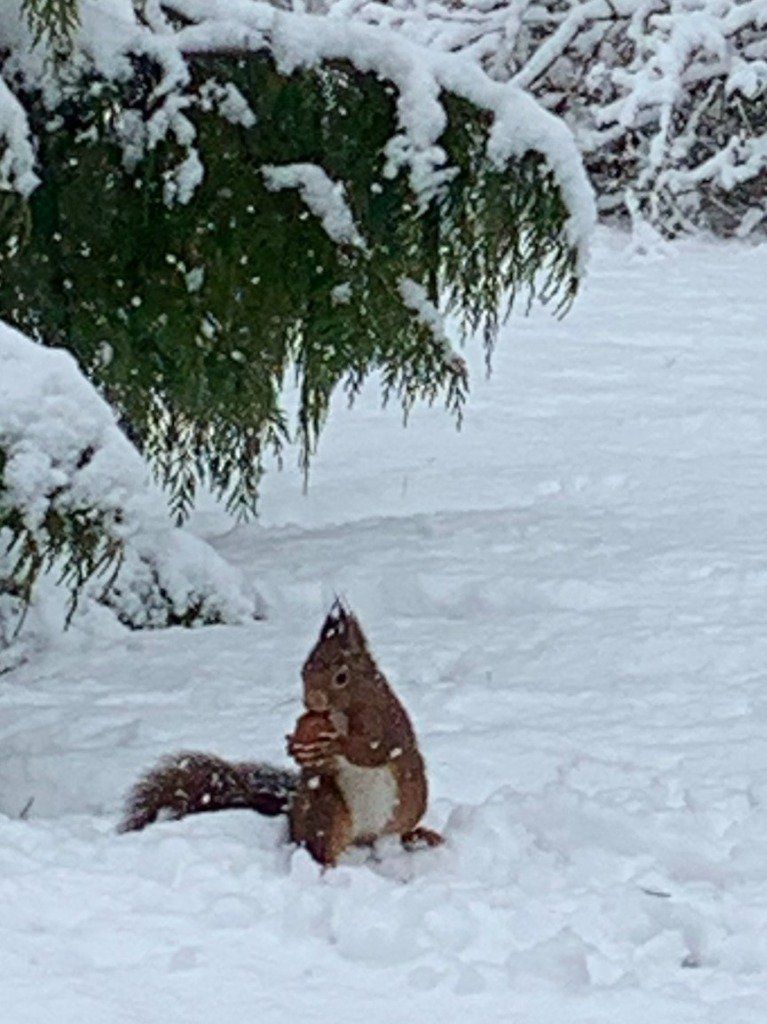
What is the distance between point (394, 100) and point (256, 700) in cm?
117

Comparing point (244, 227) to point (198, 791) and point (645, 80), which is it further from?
point (645, 80)

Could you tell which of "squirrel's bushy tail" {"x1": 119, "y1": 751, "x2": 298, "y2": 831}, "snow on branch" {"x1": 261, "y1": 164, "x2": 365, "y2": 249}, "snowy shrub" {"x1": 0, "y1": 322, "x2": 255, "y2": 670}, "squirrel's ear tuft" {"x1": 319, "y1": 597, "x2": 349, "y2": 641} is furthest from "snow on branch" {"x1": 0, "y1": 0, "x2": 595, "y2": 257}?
"squirrel's ear tuft" {"x1": 319, "y1": 597, "x2": 349, "y2": 641}

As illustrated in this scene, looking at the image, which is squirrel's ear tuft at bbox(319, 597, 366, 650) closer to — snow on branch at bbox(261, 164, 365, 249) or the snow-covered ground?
the snow-covered ground

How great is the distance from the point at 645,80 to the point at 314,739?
22.5ft

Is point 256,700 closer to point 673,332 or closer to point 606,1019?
point 606,1019

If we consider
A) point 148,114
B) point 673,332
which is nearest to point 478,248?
point 148,114

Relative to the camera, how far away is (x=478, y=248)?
13.4ft

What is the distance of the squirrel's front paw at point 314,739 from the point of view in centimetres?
257

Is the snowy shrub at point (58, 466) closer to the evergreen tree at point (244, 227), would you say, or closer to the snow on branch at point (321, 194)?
the evergreen tree at point (244, 227)

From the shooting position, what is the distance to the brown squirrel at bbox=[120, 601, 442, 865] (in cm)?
258

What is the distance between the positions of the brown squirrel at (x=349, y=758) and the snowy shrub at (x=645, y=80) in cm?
662

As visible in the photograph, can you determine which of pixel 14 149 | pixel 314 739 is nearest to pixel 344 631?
pixel 314 739

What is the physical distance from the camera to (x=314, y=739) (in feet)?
8.43

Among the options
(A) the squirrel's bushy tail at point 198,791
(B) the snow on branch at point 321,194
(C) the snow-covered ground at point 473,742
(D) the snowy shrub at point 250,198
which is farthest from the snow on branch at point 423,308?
(A) the squirrel's bushy tail at point 198,791
